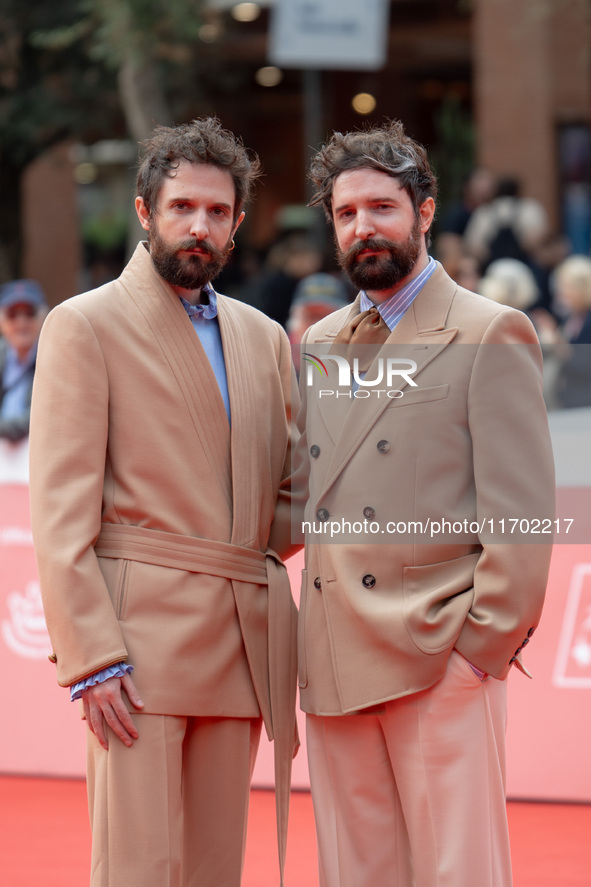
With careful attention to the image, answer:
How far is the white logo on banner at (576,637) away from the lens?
499cm

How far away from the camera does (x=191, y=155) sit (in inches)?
130

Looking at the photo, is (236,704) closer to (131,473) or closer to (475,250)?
(131,473)

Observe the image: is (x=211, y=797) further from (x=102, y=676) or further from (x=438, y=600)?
(x=438, y=600)

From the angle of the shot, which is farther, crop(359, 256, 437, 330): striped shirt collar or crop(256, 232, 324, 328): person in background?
crop(256, 232, 324, 328): person in background

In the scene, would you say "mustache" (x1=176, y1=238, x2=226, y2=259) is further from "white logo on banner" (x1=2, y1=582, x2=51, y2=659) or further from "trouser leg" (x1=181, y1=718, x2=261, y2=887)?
"white logo on banner" (x1=2, y1=582, x2=51, y2=659)

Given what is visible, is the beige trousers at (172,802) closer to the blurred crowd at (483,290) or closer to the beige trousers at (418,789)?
the beige trousers at (418,789)

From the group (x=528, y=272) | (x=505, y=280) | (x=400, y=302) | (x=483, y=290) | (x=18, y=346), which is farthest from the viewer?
(x=528, y=272)

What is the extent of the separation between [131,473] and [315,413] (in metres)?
0.55

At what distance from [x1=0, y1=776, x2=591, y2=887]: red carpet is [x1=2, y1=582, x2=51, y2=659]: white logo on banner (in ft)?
2.02

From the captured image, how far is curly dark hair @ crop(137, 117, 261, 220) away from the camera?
10.9ft

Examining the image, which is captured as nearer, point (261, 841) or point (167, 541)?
point (167, 541)

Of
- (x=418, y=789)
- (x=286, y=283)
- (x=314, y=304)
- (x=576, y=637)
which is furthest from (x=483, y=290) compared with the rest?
(x=418, y=789)

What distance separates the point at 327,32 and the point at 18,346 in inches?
154

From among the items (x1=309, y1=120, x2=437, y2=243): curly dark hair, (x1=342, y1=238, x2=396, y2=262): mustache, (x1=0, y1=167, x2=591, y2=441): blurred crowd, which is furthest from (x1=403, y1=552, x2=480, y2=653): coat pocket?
(x1=0, y1=167, x2=591, y2=441): blurred crowd
